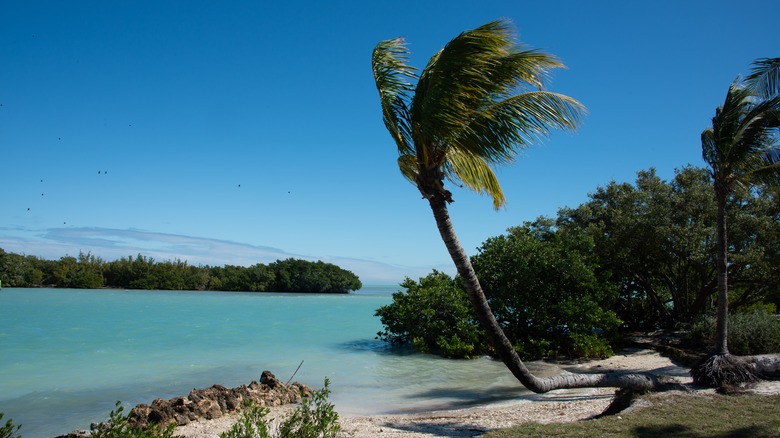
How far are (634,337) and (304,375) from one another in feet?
42.8

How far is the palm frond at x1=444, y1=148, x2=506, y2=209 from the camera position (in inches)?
326

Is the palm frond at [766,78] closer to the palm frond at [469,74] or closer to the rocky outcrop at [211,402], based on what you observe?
the palm frond at [469,74]

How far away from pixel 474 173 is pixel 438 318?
36.7 feet

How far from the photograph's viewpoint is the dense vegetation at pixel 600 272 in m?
15.7

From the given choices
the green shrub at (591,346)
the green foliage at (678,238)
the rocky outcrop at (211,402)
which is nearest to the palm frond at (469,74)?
the rocky outcrop at (211,402)

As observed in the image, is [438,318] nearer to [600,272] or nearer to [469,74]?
[600,272]

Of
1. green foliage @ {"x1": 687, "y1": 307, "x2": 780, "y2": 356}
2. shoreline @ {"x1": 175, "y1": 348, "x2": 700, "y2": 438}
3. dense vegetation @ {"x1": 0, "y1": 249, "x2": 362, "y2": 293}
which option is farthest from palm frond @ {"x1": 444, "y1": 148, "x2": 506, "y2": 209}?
dense vegetation @ {"x1": 0, "y1": 249, "x2": 362, "y2": 293}

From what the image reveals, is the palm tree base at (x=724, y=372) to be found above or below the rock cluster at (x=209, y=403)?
above

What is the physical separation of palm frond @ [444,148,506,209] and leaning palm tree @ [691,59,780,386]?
16.5ft

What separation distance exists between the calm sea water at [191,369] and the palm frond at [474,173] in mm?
5191

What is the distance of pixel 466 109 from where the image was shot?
7473 mm

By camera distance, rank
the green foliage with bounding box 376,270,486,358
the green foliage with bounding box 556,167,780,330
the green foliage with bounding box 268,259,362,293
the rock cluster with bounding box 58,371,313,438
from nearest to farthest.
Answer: the rock cluster with bounding box 58,371,313,438, the green foliage with bounding box 556,167,780,330, the green foliage with bounding box 376,270,486,358, the green foliage with bounding box 268,259,362,293

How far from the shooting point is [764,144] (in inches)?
392

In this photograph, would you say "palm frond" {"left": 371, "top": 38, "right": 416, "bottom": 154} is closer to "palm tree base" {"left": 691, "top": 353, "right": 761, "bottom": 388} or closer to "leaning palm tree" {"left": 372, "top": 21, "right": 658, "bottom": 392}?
"leaning palm tree" {"left": 372, "top": 21, "right": 658, "bottom": 392}
